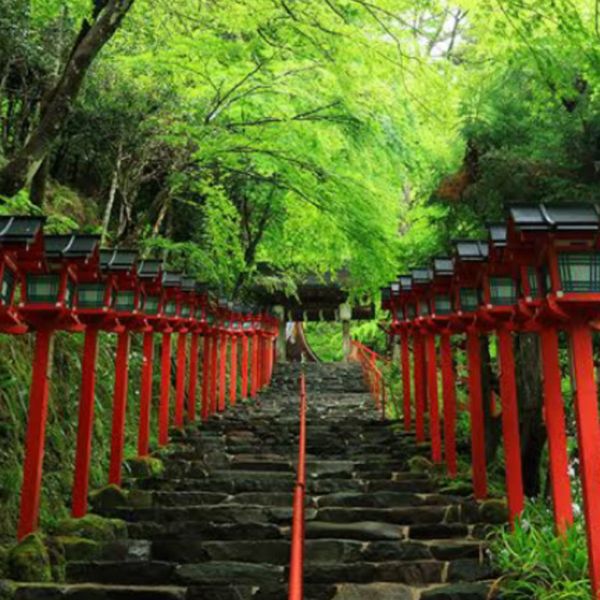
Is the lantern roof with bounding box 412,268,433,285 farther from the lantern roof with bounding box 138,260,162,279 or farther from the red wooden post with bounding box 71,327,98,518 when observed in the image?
the red wooden post with bounding box 71,327,98,518

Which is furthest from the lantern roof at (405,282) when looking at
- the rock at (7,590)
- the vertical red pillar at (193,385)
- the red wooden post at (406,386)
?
the rock at (7,590)

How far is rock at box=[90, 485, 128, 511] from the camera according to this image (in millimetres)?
8070

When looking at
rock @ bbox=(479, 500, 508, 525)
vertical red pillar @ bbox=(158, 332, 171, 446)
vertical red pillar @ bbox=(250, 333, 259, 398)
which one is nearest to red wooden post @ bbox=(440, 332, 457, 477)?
rock @ bbox=(479, 500, 508, 525)

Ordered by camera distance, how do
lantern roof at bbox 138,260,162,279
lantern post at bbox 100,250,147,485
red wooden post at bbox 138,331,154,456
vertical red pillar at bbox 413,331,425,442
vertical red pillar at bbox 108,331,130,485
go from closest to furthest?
1. lantern post at bbox 100,250,147,485
2. vertical red pillar at bbox 108,331,130,485
3. lantern roof at bbox 138,260,162,279
4. red wooden post at bbox 138,331,154,456
5. vertical red pillar at bbox 413,331,425,442

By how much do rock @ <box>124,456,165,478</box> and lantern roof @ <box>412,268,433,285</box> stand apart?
4999mm

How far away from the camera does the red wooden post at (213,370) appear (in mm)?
15171

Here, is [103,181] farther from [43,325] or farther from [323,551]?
[323,551]

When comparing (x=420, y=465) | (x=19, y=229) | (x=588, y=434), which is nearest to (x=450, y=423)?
(x=420, y=465)

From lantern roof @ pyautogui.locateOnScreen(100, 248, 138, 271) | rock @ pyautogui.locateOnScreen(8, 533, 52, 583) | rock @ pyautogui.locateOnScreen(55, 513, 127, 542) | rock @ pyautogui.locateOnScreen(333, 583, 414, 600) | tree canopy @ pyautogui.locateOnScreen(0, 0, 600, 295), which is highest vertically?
tree canopy @ pyautogui.locateOnScreen(0, 0, 600, 295)

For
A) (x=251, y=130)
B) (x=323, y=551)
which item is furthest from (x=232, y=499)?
(x=251, y=130)

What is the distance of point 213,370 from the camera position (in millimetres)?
15602

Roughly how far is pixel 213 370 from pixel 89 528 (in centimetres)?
863

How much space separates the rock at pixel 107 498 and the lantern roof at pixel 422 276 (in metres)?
5.52

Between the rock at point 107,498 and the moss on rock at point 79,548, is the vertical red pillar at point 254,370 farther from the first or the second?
the moss on rock at point 79,548
